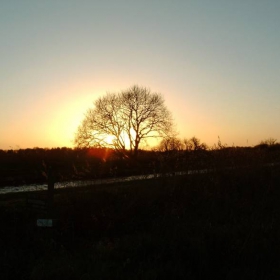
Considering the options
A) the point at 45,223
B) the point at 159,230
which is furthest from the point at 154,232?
the point at 45,223

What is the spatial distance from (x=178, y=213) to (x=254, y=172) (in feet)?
18.1

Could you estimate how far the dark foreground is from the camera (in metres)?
7.91

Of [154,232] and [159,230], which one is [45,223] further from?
[159,230]

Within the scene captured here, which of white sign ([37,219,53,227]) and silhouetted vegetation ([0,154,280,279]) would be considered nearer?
silhouetted vegetation ([0,154,280,279])

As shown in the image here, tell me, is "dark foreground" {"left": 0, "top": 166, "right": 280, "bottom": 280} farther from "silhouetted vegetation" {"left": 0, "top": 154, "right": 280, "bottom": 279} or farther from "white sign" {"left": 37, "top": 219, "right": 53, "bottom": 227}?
"white sign" {"left": 37, "top": 219, "right": 53, "bottom": 227}

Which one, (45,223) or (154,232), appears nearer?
(154,232)

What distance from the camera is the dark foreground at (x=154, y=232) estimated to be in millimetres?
7914

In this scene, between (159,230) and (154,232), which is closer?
(154,232)

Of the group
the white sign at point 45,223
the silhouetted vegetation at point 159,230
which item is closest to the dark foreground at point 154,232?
the silhouetted vegetation at point 159,230

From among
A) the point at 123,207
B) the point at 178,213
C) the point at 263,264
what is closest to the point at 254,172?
the point at 178,213

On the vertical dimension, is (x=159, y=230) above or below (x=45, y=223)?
below

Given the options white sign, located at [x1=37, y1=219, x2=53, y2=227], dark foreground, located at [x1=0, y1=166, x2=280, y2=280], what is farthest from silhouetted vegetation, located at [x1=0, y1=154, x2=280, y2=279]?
white sign, located at [x1=37, y1=219, x2=53, y2=227]

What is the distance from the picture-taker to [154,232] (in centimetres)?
1031

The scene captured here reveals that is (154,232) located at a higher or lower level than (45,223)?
lower
